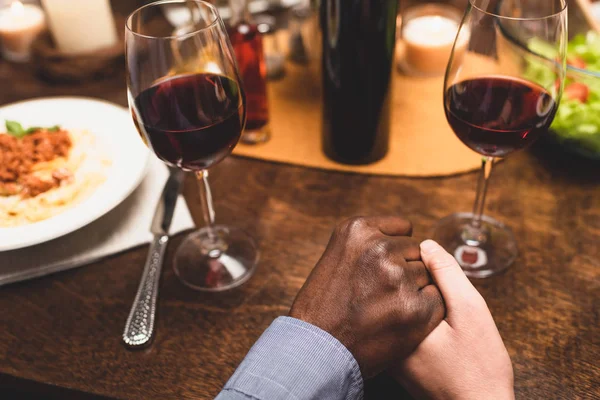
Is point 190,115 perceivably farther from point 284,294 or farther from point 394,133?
point 394,133

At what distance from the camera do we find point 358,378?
0.68 m

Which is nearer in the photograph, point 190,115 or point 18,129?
point 190,115

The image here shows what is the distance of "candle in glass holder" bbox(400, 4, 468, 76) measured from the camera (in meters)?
1.29

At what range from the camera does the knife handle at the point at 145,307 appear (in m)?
0.78

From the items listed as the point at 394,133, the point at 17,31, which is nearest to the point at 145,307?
the point at 394,133

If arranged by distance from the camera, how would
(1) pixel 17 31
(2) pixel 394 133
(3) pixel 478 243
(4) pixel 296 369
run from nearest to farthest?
(4) pixel 296 369
(3) pixel 478 243
(2) pixel 394 133
(1) pixel 17 31

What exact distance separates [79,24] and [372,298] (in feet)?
3.44

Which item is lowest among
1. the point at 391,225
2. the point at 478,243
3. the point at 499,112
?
the point at 478,243

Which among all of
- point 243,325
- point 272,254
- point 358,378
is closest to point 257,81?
point 272,254

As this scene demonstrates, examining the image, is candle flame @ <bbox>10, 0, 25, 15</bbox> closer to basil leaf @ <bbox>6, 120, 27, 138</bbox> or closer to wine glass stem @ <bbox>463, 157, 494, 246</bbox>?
basil leaf @ <bbox>6, 120, 27, 138</bbox>

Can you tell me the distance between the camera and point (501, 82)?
793mm

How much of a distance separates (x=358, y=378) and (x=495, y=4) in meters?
0.61

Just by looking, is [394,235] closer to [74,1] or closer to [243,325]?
[243,325]

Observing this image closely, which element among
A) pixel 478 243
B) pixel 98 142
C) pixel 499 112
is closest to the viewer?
pixel 499 112
